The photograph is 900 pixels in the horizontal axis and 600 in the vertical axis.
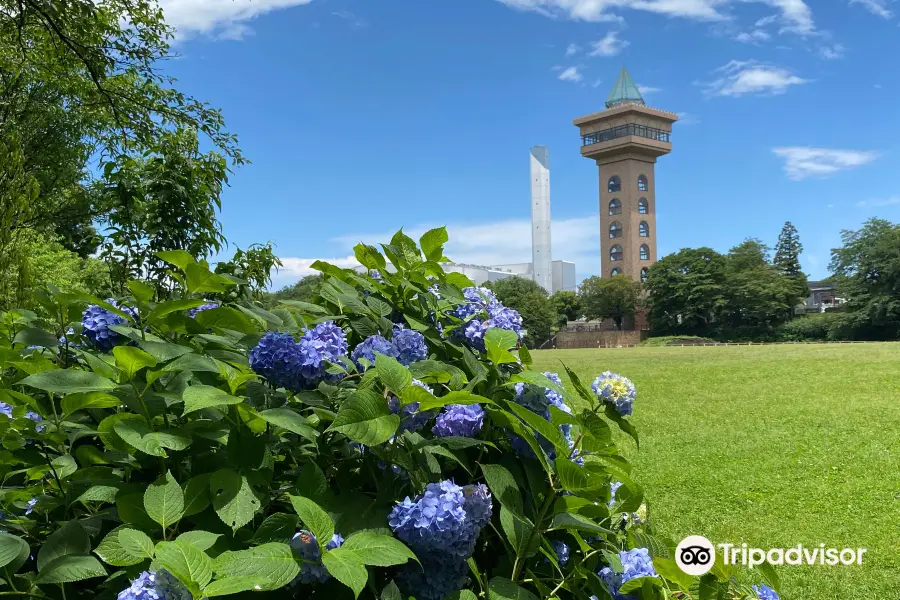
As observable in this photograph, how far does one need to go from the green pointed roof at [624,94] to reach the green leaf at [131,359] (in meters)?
76.4

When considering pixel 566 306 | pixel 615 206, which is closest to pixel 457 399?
pixel 566 306

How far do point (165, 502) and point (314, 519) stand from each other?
0.66 ft

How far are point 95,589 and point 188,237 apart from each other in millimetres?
2960

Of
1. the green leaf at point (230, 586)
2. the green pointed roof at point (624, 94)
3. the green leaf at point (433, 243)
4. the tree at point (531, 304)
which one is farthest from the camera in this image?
the green pointed roof at point (624, 94)

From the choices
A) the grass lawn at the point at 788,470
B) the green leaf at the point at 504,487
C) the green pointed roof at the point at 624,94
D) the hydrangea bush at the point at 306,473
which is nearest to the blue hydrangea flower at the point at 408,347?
the hydrangea bush at the point at 306,473

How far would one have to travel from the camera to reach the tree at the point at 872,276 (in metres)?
38.2

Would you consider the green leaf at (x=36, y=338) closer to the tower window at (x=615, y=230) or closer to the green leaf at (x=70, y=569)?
the green leaf at (x=70, y=569)

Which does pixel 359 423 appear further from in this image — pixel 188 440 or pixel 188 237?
pixel 188 237

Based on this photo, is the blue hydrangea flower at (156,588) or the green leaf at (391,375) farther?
the green leaf at (391,375)

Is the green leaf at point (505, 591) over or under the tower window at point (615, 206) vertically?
under

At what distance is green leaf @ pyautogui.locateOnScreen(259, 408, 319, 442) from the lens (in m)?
0.80

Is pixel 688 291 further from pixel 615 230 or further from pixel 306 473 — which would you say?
pixel 306 473

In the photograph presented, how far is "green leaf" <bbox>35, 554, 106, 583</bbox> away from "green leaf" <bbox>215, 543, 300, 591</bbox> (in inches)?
7.2

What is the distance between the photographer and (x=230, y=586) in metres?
0.66
